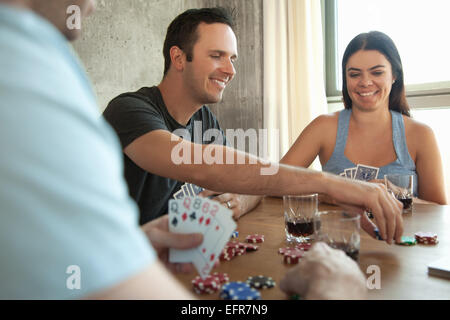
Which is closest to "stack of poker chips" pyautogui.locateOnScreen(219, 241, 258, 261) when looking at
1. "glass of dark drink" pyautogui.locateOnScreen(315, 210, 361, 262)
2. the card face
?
"glass of dark drink" pyautogui.locateOnScreen(315, 210, 361, 262)

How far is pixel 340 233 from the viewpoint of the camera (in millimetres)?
1010

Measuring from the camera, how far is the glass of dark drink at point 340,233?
101cm

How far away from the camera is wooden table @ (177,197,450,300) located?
0.85 m

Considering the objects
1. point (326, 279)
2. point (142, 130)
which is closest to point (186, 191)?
point (142, 130)

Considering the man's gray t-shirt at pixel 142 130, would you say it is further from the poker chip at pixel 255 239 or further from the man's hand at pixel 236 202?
the poker chip at pixel 255 239

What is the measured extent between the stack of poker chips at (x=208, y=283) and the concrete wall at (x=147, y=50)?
100 inches

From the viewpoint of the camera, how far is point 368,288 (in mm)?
872

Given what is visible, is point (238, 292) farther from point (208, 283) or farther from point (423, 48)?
point (423, 48)

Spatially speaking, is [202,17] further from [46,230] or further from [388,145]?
[46,230]

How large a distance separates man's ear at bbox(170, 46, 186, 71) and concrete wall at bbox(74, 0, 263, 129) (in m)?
1.03

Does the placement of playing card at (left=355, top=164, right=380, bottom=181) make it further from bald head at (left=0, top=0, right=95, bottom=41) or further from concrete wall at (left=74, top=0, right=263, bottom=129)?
concrete wall at (left=74, top=0, right=263, bottom=129)

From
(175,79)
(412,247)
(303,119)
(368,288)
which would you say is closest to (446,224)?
(412,247)

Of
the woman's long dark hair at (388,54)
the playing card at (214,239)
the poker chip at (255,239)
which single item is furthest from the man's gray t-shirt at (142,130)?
the woman's long dark hair at (388,54)

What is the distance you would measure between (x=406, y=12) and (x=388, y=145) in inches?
67.1
